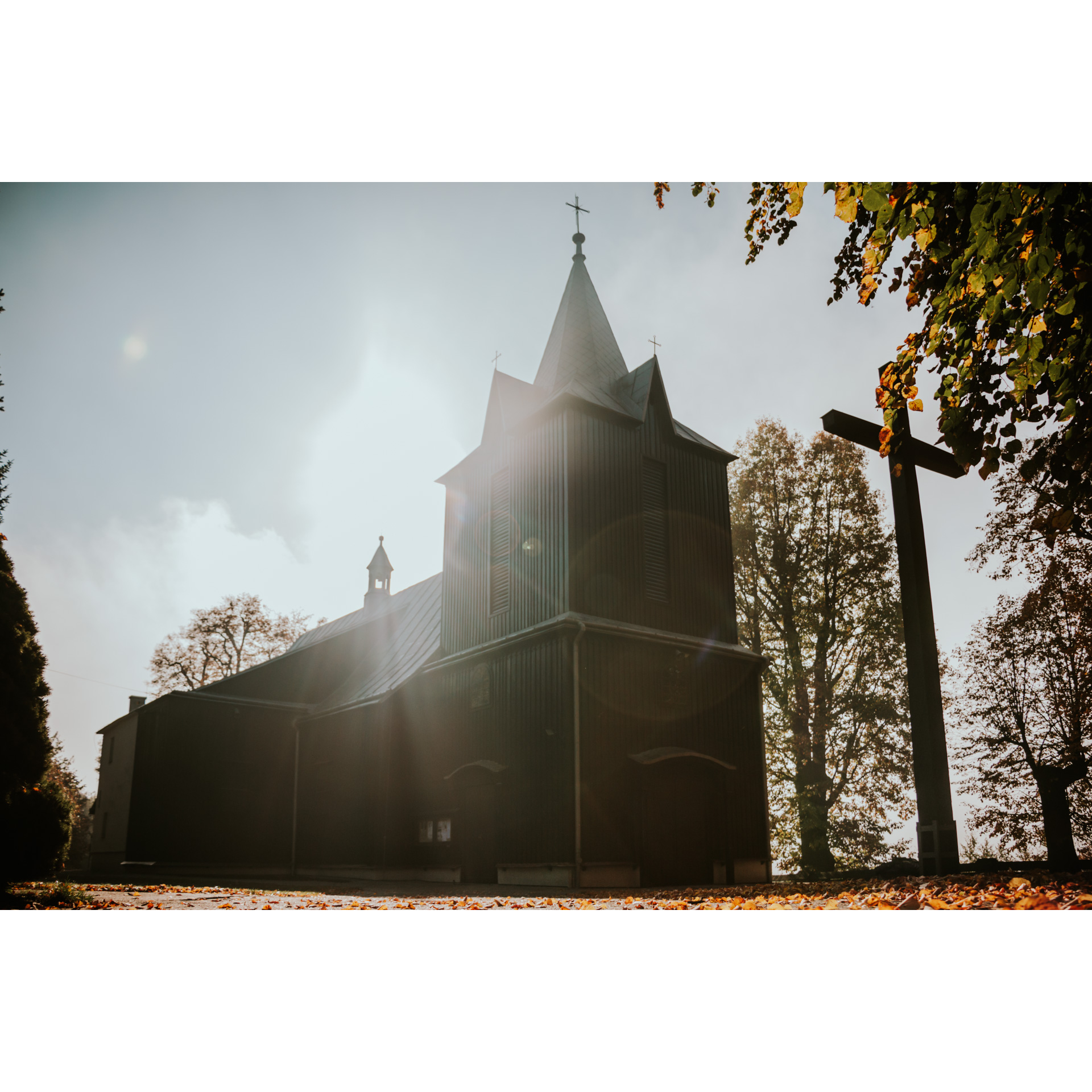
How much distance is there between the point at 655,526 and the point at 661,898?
7.77 metres

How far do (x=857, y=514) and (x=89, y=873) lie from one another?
2218 centimetres

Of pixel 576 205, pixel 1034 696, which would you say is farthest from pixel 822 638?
pixel 576 205

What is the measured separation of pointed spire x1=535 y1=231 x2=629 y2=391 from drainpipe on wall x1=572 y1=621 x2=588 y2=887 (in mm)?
5140

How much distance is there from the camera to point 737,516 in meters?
22.8

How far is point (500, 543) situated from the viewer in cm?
1692

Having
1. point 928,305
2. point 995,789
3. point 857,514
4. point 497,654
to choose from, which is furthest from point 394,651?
point 928,305

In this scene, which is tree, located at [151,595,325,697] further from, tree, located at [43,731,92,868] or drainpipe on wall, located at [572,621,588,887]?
drainpipe on wall, located at [572,621,588,887]

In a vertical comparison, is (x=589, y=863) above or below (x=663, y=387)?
below

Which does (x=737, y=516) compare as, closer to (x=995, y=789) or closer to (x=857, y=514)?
(x=857, y=514)

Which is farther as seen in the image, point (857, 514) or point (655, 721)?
point (857, 514)

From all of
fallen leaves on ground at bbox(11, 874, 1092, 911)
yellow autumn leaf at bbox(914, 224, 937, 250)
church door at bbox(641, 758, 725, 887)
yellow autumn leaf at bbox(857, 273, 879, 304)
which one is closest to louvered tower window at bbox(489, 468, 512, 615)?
church door at bbox(641, 758, 725, 887)

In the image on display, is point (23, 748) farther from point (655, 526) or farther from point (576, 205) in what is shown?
point (655, 526)

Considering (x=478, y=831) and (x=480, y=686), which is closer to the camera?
(x=478, y=831)

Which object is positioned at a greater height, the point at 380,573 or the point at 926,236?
the point at 380,573
